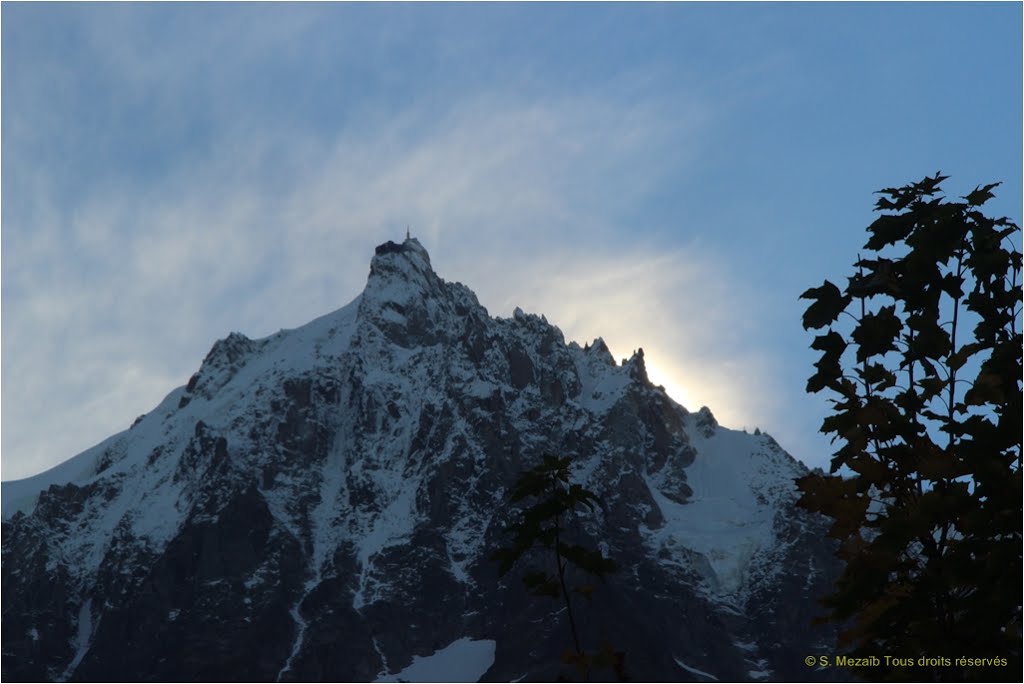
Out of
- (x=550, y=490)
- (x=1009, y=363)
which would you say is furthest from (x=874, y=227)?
(x=550, y=490)

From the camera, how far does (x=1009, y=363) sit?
43.5 ft

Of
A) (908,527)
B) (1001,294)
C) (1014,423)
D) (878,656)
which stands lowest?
(878,656)

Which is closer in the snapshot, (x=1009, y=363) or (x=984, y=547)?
(x=984, y=547)

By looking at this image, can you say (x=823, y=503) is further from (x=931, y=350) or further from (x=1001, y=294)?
(x=1001, y=294)

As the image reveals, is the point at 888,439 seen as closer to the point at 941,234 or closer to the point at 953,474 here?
the point at 953,474

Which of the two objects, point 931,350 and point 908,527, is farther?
point 931,350

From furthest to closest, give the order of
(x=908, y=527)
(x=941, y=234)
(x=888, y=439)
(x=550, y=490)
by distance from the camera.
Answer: (x=550, y=490) < (x=941, y=234) < (x=888, y=439) < (x=908, y=527)

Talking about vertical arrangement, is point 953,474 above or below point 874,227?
below

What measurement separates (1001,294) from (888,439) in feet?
7.59

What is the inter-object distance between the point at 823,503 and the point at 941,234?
3.12 metres

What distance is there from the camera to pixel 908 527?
11.8 metres

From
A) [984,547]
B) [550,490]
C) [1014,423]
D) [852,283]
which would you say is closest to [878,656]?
[984,547]

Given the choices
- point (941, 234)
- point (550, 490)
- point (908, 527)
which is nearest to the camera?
point (908, 527)

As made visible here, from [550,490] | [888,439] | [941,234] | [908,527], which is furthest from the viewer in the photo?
[550,490]
